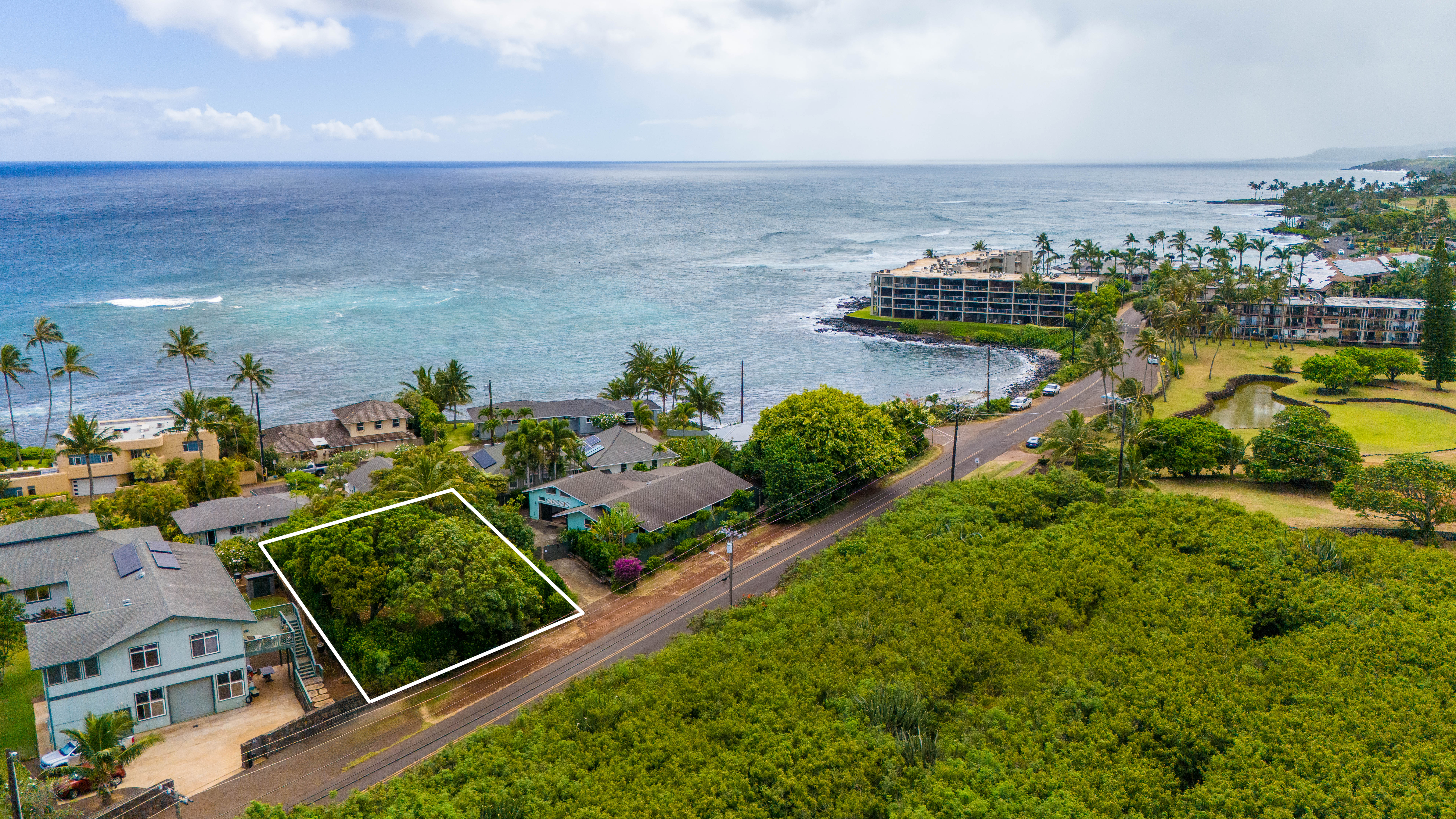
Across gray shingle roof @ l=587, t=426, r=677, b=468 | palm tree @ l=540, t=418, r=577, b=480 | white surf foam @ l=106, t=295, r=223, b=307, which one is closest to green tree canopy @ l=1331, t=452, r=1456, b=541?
gray shingle roof @ l=587, t=426, r=677, b=468

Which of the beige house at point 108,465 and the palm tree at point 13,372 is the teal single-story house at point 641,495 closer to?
the beige house at point 108,465

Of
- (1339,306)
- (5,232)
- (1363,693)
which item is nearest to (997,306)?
(1339,306)

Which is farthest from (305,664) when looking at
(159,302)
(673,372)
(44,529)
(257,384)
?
(159,302)

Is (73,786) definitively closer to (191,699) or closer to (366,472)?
(191,699)

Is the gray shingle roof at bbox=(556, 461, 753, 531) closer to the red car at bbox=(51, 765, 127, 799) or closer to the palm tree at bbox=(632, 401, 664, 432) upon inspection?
the palm tree at bbox=(632, 401, 664, 432)

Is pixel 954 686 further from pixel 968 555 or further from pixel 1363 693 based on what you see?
pixel 1363 693

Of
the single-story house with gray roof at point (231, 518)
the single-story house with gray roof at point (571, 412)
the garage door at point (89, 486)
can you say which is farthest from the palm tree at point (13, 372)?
the single-story house with gray roof at point (571, 412)
